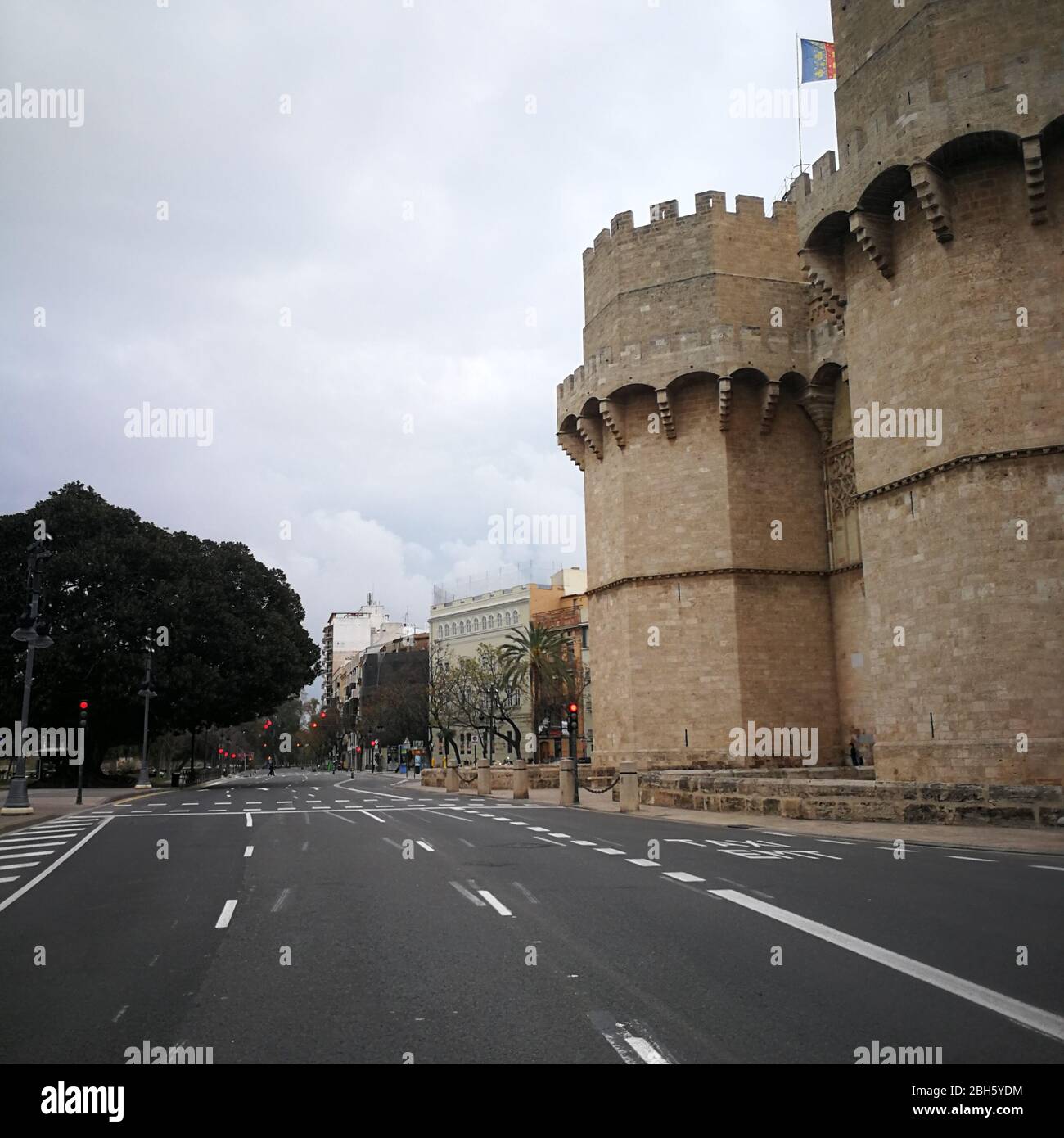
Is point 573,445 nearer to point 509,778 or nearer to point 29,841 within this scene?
point 509,778

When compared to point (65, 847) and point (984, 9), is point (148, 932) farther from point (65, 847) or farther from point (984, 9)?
point (984, 9)

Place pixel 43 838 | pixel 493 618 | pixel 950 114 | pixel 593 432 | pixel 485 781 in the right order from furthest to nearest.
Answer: pixel 493 618 < pixel 485 781 < pixel 593 432 < pixel 950 114 < pixel 43 838

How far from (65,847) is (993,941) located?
16019 mm

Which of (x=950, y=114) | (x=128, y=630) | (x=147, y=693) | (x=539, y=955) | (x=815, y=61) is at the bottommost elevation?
(x=539, y=955)

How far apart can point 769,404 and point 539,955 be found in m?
28.2

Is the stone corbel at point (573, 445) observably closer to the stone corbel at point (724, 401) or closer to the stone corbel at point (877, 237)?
the stone corbel at point (724, 401)

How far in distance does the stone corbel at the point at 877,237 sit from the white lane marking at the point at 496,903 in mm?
19133

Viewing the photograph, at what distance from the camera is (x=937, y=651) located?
22.2 m

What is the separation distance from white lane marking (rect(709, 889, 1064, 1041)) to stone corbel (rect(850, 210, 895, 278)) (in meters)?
18.9

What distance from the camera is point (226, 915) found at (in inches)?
399

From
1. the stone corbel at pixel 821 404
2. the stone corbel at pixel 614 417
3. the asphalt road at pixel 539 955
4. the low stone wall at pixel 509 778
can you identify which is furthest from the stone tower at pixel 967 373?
the low stone wall at pixel 509 778

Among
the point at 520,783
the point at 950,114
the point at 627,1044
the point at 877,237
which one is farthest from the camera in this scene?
the point at 520,783

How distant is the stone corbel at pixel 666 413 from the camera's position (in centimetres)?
3341

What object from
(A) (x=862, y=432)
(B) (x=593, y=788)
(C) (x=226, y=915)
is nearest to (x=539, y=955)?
(C) (x=226, y=915)
